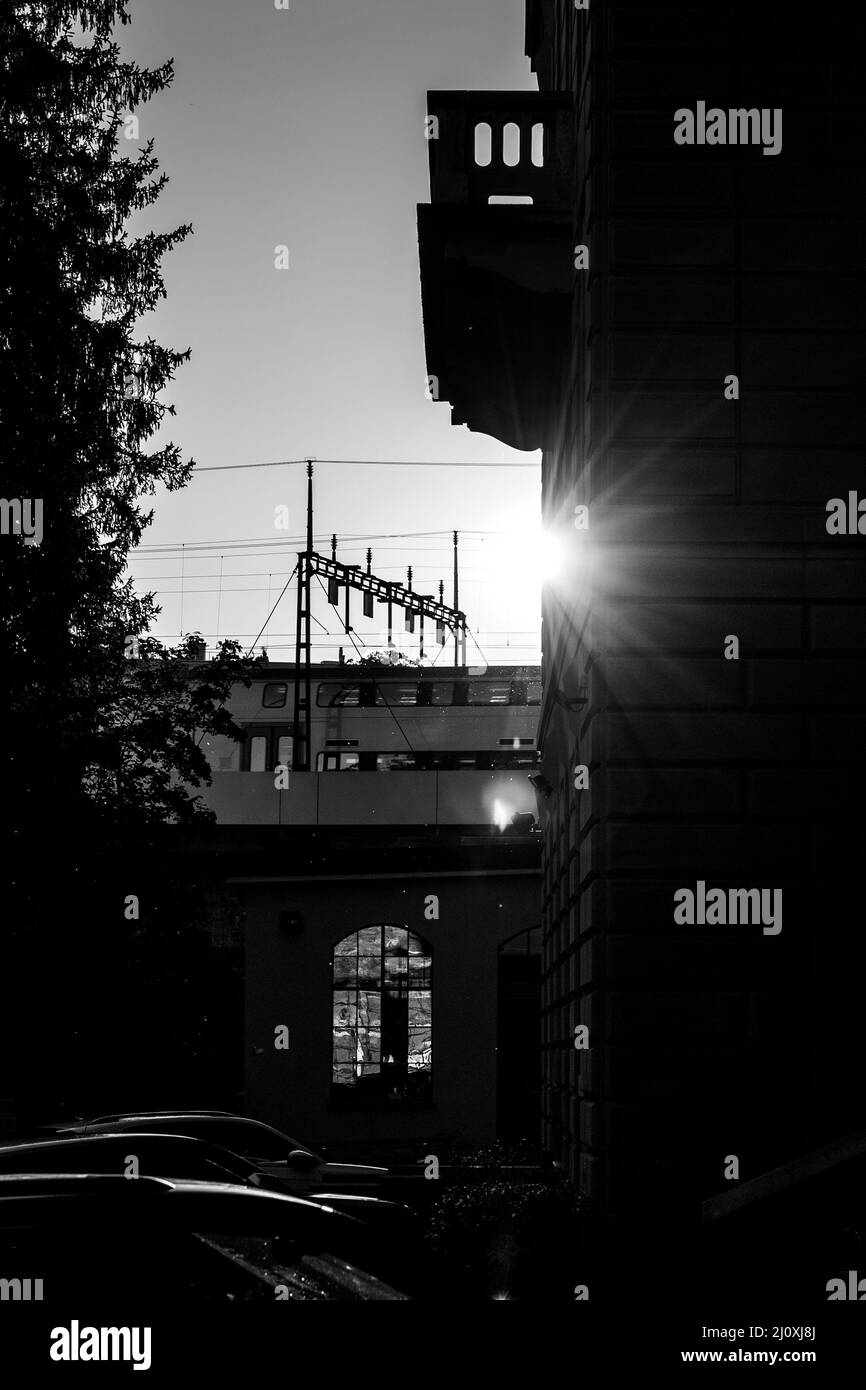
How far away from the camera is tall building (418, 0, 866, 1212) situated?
787cm

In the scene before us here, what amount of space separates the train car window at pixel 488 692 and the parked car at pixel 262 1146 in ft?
93.7

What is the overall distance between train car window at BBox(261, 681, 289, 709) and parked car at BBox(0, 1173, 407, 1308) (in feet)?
128

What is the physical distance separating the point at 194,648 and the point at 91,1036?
594 centimetres

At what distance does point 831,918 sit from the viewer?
26.4 ft

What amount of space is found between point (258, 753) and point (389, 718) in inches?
160

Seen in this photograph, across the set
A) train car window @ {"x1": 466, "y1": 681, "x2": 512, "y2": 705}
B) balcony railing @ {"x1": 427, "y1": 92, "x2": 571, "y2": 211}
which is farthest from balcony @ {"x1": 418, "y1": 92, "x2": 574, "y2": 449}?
train car window @ {"x1": 466, "y1": 681, "x2": 512, "y2": 705}

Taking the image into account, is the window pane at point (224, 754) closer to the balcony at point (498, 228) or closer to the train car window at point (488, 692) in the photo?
the train car window at point (488, 692)

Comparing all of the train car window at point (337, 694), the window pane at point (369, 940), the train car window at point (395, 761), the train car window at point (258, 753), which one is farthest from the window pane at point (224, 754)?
the window pane at point (369, 940)

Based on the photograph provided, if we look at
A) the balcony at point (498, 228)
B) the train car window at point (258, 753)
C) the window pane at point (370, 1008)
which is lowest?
the window pane at point (370, 1008)

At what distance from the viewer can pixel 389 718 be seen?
4353cm

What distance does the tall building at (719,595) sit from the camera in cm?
787

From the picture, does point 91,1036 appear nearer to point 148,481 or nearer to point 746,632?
point 148,481

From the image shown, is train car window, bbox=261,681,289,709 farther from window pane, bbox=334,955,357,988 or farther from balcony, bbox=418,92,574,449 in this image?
balcony, bbox=418,92,574,449

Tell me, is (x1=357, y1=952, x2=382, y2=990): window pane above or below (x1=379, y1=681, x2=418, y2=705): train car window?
below
